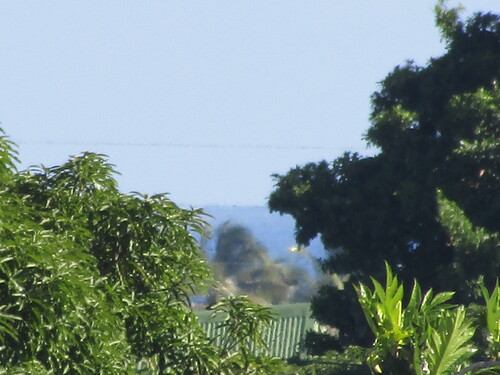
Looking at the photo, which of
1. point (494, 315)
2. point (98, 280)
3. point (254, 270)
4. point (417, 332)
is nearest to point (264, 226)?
point (254, 270)

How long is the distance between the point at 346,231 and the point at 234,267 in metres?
5.71

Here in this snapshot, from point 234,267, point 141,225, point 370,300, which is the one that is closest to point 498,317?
point 370,300

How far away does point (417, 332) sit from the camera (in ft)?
18.3

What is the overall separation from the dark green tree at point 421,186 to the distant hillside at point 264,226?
170 inches

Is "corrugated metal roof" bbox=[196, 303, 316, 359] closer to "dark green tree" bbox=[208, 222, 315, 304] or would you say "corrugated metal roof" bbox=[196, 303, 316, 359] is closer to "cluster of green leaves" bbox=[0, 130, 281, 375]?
"dark green tree" bbox=[208, 222, 315, 304]

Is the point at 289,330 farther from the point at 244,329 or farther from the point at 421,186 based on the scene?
the point at 244,329

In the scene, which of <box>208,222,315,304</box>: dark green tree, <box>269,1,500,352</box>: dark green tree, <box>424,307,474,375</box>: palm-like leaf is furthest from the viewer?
<box>208,222,315,304</box>: dark green tree

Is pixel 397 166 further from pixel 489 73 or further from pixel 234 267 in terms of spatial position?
pixel 234 267

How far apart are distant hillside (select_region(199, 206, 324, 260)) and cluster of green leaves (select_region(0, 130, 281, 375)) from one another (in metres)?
17.0

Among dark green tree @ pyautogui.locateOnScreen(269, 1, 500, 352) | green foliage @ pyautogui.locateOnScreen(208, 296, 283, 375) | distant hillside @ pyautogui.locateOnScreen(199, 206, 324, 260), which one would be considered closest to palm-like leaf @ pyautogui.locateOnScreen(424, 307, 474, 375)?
green foliage @ pyautogui.locateOnScreen(208, 296, 283, 375)

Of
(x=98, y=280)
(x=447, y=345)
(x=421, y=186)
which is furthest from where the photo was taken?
(x=421, y=186)

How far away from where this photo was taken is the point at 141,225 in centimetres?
855

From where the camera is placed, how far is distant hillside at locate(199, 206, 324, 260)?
27.3m

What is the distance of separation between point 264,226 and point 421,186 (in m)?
10.6
